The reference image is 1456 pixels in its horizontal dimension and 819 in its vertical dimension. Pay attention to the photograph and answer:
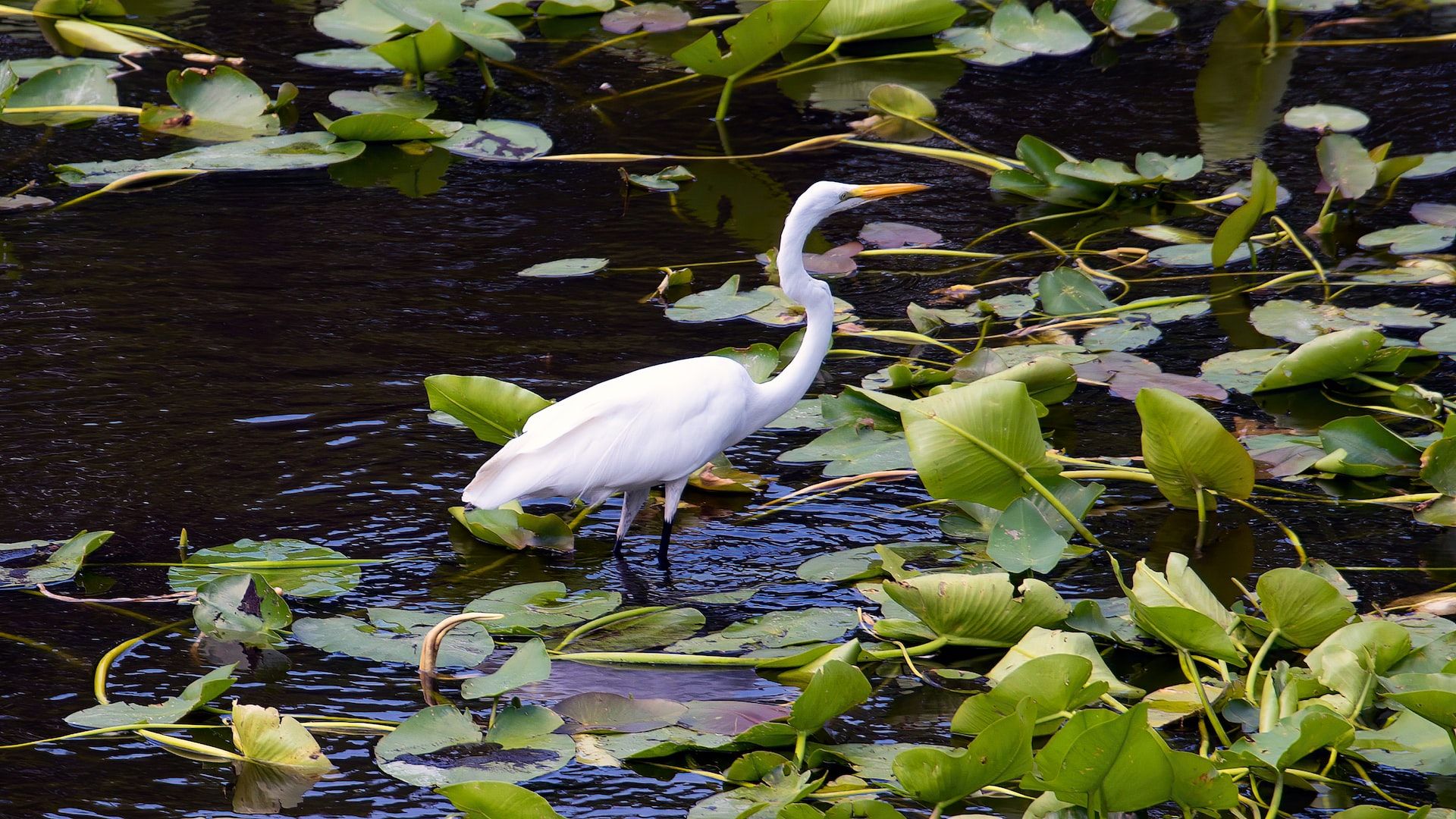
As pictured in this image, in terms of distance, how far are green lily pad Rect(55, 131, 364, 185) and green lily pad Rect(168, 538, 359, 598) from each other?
2.71m

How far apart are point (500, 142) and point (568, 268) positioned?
117 centimetres

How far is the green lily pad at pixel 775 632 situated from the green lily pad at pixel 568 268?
2.10m

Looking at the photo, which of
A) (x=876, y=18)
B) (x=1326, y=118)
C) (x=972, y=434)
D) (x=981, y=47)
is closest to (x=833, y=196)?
(x=972, y=434)

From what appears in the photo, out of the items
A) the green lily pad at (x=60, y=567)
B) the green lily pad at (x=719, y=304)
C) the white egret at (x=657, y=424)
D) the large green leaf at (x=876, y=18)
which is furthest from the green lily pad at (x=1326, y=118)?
the green lily pad at (x=60, y=567)

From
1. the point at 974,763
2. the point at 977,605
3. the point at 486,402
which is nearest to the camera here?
the point at 974,763

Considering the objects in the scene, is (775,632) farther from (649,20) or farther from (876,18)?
(649,20)

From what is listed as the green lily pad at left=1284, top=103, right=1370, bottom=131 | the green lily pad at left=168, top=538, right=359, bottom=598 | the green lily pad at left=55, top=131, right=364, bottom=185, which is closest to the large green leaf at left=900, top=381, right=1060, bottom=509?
the green lily pad at left=168, top=538, right=359, bottom=598

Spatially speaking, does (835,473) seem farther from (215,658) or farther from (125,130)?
(125,130)

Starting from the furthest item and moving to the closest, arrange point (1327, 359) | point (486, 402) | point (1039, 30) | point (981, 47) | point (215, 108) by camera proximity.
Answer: point (981, 47)
point (1039, 30)
point (215, 108)
point (1327, 359)
point (486, 402)

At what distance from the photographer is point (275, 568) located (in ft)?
10.8

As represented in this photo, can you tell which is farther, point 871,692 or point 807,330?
point 807,330

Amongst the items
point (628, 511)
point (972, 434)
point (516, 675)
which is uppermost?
point (972, 434)

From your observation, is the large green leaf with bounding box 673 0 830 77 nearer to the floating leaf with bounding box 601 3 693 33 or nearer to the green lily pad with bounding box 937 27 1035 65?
the floating leaf with bounding box 601 3 693 33

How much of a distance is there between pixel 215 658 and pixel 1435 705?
91.0 inches
